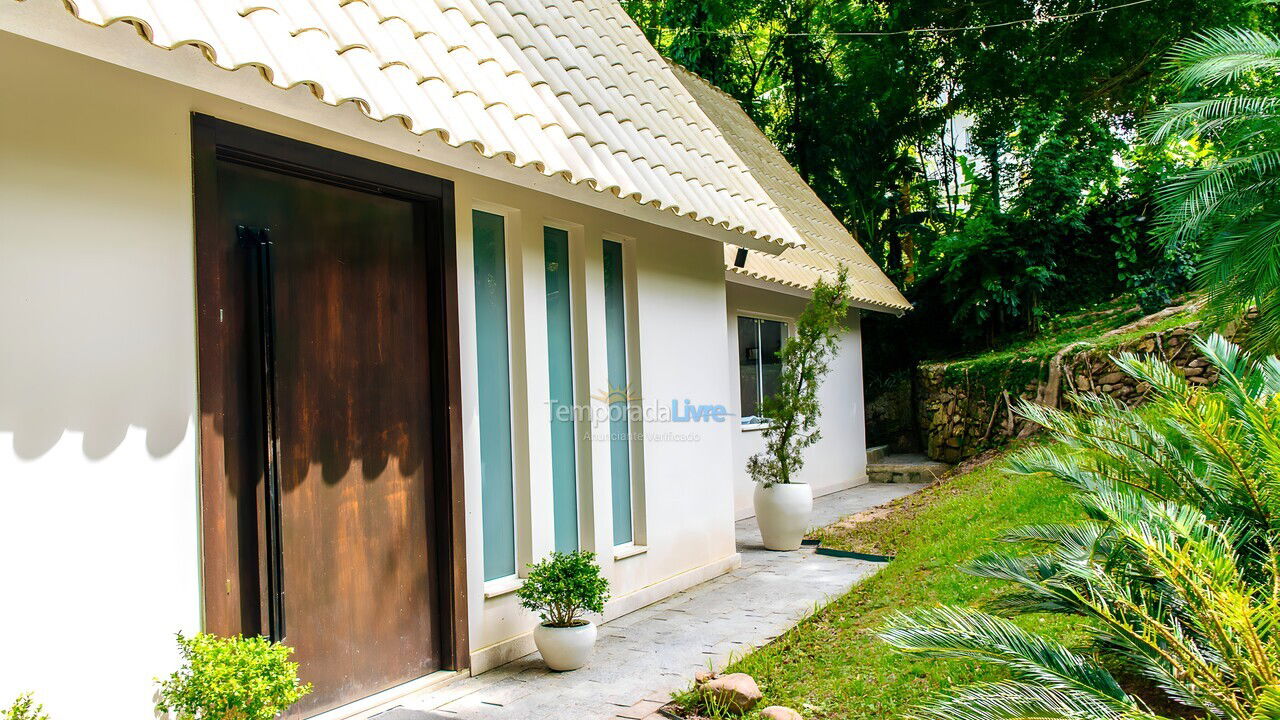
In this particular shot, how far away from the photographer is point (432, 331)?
5523 millimetres

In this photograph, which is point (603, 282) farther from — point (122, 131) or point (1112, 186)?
point (1112, 186)

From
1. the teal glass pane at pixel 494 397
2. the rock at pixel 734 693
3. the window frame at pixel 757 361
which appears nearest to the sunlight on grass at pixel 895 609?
the rock at pixel 734 693

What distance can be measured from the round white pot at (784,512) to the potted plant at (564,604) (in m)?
4.31

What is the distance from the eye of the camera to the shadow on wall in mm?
3334

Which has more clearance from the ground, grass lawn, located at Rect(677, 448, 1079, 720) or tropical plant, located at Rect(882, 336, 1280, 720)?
tropical plant, located at Rect(882, 336, 1280, 720)

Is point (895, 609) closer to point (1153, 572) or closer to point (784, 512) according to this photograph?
point (1153, 572)

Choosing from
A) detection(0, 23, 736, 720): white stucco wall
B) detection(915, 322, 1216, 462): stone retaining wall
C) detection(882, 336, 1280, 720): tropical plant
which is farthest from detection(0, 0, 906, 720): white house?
detection(915, 322, 1216, 462): stone retaining wall

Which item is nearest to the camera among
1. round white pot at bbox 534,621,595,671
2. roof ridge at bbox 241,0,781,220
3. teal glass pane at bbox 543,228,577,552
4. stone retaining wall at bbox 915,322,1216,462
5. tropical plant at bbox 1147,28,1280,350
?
roof ridge at bbox 241,0,781,220

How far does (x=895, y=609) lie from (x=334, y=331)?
14.4 feet

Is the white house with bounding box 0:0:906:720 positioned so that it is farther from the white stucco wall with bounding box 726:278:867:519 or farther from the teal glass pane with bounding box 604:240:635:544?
the white stucco wall with bounding box 726:278:867:519

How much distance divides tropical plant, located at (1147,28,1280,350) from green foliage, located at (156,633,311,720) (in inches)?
276

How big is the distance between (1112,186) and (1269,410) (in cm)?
1531

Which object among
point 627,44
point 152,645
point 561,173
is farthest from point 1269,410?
point 627,44

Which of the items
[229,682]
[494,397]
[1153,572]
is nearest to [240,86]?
[229,682]
